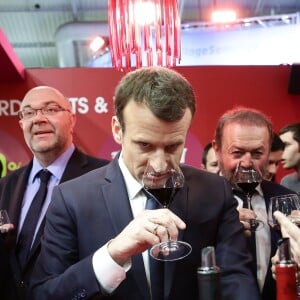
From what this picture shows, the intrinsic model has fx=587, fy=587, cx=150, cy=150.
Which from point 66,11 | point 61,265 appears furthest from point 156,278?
→ point 66,11

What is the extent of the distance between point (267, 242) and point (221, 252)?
0.45 meters

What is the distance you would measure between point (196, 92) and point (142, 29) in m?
1.77

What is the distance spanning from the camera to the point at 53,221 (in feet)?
5.65

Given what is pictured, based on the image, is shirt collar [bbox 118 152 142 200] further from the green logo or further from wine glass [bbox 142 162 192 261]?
the green logo

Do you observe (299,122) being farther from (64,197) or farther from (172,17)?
(64,197)

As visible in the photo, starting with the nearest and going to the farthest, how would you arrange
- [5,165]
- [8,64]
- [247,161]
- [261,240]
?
[261,240], [247,161], [8,64], [5,165]

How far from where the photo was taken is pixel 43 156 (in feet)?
10.4

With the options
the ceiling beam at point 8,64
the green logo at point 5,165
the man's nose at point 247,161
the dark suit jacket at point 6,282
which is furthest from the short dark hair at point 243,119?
the green logo at point 5,165

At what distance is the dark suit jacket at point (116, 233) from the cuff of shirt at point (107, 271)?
0.03m

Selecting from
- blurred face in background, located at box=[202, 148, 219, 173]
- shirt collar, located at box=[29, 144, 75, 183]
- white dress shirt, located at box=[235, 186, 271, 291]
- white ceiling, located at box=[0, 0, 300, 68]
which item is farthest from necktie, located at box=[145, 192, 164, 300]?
white ceiling, located at box=[0, 0, 300, 68]

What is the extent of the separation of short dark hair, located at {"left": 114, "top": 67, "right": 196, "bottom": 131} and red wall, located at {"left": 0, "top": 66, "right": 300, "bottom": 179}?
10.1 ft

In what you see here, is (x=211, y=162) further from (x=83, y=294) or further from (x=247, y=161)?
(x=83, y=294)

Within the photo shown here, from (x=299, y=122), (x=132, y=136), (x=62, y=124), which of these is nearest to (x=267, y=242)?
(x=132, y=136)

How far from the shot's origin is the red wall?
4684 millimetres
